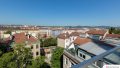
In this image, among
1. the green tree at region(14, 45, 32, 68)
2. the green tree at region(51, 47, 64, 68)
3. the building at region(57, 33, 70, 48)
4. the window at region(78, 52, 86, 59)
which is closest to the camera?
the green tree at region(14, 45, 32, 68)

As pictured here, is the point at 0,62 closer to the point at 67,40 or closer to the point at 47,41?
the point at 67,40

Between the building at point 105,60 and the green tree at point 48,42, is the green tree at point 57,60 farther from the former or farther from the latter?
the green tree at point 48,42

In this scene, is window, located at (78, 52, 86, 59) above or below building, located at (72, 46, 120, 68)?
below

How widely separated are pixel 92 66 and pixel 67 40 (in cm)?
3994

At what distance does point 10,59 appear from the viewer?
37.3 ft

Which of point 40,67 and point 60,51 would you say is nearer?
point 40,67

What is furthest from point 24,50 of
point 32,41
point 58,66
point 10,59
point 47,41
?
point 47,41

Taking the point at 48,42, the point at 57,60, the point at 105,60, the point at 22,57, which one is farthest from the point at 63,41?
the point at 105,60

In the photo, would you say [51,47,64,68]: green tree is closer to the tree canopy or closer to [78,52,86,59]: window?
[78,52,86,59]: window

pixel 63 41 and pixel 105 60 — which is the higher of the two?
pixel 105 60

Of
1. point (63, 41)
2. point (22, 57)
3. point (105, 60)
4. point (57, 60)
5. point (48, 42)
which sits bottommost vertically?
point (48, 42)

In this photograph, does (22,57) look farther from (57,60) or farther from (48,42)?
(48,42)

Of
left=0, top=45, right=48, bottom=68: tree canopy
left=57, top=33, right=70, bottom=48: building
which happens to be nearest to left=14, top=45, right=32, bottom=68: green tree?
left=0, top=45, right=48, bottom=68: tree canopy

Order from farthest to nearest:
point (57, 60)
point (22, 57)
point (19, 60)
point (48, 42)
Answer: point (48, 42), point (57, 60), point (22, 57), point (19, 60)
